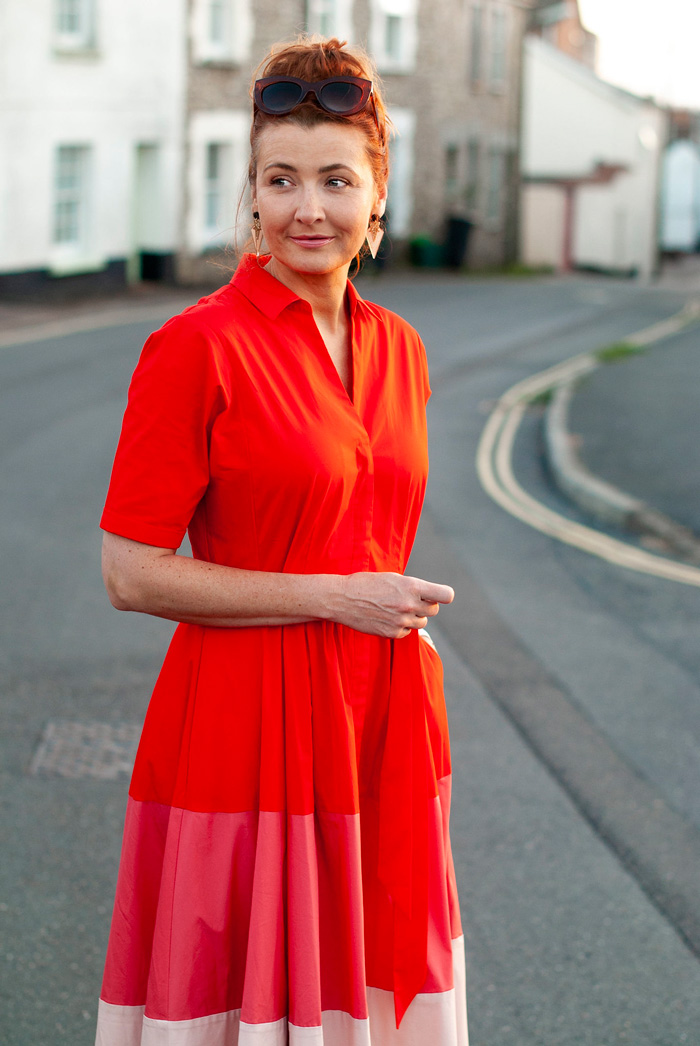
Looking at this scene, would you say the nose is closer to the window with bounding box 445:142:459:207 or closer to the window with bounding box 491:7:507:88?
the window with bounding box 445:142:459:207

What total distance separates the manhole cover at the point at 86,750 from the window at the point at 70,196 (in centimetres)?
1780

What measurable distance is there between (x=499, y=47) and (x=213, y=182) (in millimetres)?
13166

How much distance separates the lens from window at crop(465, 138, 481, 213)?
107 feet

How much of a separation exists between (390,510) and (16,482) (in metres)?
7.26

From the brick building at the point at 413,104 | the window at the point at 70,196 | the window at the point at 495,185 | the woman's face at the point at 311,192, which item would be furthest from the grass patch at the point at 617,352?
the window at the point at 495,185

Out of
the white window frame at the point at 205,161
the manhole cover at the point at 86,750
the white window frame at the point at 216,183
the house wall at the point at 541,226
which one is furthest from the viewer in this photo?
the house wall at the point at 541,226

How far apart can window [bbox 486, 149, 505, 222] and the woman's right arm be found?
3354cm

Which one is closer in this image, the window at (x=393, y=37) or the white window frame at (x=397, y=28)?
the white window frame at (x=397, y=28)

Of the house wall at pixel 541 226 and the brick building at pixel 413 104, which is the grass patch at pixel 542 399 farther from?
the house wall at pixel 541 226

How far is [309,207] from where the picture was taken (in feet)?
6.76

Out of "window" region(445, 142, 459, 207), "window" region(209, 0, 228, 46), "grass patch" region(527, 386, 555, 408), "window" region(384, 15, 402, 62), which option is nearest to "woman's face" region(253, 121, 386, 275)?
"grass patch" region(527, 386, 555, 408)

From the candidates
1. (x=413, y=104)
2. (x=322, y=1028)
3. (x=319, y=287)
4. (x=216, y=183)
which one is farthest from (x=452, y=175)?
(x=322, y=1028)

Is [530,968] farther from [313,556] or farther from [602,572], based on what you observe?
[602,572]

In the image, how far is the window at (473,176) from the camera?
32750 mm
